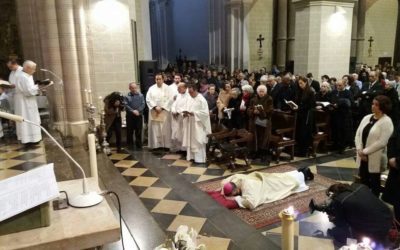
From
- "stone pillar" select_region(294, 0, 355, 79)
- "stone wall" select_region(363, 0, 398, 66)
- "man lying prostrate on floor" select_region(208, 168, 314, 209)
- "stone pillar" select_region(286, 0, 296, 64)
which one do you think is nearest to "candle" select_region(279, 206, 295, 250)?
"man lying prostrate on floor" select_region(208, 168, 314, 209)

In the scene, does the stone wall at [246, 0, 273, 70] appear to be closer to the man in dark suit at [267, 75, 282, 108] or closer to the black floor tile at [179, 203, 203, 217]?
the man in dark suit at [267, 75, 282, 108]

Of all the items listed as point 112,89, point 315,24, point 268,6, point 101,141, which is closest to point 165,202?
point 101,141

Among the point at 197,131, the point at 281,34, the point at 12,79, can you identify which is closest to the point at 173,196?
the point at 197,131

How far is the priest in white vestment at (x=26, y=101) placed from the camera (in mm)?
6023

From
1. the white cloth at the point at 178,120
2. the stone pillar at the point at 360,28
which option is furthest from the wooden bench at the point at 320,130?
the stone pillar at the point at 360,28

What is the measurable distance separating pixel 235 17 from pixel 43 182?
564 inches

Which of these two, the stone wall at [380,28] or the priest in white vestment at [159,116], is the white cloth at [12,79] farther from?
the stone wall at [380,28]

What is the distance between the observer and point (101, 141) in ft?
25.9

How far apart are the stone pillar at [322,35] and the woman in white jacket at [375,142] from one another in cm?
607

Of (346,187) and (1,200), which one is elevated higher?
(1,200)

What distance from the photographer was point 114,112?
8.00m

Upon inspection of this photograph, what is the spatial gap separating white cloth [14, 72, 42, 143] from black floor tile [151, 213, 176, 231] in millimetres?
3004

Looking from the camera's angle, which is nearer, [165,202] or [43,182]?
[43,182]

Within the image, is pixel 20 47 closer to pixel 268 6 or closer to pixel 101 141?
pixel 101 141
